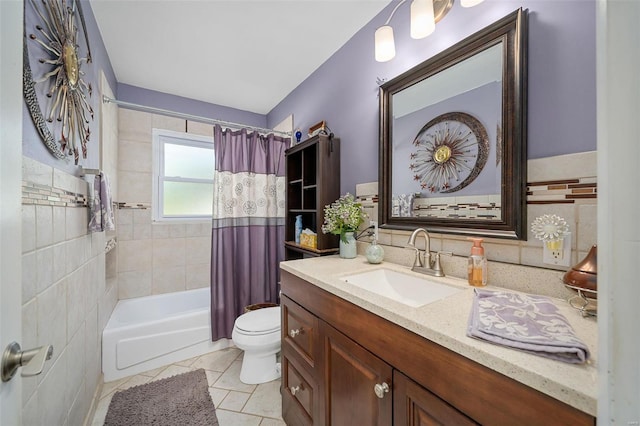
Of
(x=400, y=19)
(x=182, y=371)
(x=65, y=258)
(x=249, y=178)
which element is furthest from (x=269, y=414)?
(x=400, y=19)

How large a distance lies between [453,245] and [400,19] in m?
1.33

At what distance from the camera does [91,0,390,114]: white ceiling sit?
1.54 metres

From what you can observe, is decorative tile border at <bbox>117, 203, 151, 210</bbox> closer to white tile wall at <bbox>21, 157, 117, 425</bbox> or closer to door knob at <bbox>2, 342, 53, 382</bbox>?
white tile wall at <bbox>21, 157, 117, 425</bbox>

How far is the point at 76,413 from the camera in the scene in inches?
49.4

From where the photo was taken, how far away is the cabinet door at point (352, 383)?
81 centimetres

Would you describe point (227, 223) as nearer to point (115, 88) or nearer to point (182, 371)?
point (182, 371)

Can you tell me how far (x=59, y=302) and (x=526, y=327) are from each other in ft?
5.54

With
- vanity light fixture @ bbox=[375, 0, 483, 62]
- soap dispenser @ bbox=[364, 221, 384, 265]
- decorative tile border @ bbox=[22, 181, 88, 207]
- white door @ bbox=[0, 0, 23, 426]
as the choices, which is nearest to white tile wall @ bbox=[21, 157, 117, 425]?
decorative tile border @ bbox=[22, 181, 88, 207]

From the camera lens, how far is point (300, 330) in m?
1.27

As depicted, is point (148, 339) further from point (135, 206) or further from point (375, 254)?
point (375, 254)

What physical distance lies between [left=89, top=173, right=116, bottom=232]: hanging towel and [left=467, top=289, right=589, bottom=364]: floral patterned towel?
185cm

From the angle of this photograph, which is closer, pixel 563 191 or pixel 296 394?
pixel 563 191

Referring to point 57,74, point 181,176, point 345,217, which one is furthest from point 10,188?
point 181,176

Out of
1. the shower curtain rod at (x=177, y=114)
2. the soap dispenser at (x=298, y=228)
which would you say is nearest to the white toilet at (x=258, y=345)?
the soap dispenser at (x=298, y=228)
